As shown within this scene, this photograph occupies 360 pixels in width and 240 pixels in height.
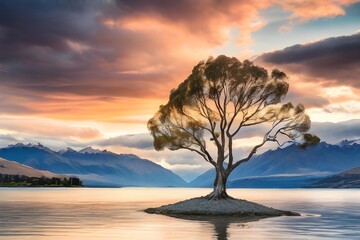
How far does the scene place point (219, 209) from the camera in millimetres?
94312

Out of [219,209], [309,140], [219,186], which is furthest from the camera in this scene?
[309,140]

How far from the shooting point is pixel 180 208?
97.6m

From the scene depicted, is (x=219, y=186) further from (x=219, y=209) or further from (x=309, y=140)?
(x=309, y=140)

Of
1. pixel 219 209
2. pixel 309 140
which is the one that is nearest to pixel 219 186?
pixel 219 209

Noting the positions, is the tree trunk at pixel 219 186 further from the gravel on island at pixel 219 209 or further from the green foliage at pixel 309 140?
the green foliage at pixel 309 140

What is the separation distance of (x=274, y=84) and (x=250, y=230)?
43.0 meters

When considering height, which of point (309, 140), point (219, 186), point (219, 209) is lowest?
point (219, 209)

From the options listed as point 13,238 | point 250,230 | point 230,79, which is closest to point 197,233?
point 250,230

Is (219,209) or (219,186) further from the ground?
(219,186)

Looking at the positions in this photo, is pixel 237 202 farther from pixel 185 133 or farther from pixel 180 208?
pixel 185 133

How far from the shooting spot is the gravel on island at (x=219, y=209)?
93562 mm

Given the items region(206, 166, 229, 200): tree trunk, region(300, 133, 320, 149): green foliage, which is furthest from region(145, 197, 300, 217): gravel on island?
region(300, 133, 320, 149): green foliage

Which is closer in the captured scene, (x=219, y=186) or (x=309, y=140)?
(x=219, y=186)

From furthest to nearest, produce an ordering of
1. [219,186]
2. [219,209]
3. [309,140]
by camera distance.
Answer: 1. [309,140]
2. [219,186]
3. [219,209]
